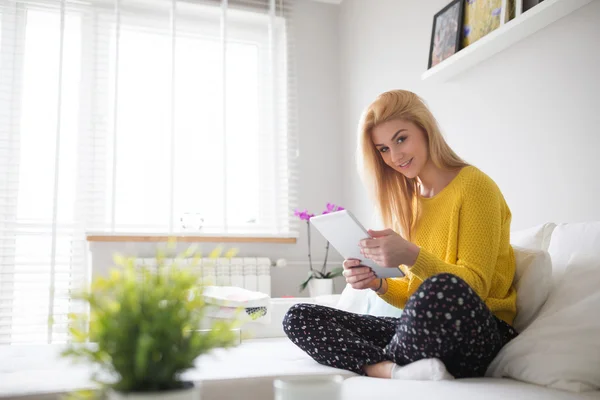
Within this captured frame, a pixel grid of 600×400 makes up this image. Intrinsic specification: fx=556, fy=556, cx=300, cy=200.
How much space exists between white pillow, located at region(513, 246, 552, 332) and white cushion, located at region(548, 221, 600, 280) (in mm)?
56

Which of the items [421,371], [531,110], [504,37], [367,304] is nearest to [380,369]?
[421,371]

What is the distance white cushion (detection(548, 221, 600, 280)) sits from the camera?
1.51m

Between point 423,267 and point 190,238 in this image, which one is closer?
point 423,267

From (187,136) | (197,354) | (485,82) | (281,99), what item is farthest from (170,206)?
(197,354)

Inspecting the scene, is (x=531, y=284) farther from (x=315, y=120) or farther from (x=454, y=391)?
(x=315, y=120)

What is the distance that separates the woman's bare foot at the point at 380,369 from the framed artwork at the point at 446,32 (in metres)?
1.57

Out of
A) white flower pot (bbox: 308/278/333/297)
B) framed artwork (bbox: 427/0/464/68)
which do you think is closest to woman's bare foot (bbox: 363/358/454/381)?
framed artwork (bbox: 427/0/464/68)

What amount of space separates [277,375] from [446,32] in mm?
1830

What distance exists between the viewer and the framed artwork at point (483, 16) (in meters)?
2.12

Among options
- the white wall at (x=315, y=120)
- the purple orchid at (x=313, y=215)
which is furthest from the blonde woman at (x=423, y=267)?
the white wall at (x=315, y=120)

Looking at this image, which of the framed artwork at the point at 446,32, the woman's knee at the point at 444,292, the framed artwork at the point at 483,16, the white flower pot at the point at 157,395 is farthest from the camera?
the framed artwork at the point at 446,32

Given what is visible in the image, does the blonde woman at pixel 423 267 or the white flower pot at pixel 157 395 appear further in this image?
the blonde woman at pixel 423 267

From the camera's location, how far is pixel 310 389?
72 centimetres

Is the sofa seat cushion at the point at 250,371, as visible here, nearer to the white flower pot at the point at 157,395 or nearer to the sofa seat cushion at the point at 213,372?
the sofa seat cushion at the point at 213,372
